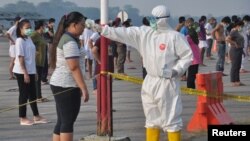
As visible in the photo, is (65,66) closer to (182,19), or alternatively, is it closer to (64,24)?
(64,24)

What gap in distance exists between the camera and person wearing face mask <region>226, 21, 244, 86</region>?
1623 centimetres

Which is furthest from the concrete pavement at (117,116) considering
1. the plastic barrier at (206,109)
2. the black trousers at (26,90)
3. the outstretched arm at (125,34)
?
the outstretched arm at (125,34)

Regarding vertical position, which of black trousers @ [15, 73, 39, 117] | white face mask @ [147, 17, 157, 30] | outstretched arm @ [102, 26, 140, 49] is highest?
white face mask @ [147, 17, 157, 30]

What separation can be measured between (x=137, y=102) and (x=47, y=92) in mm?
2850

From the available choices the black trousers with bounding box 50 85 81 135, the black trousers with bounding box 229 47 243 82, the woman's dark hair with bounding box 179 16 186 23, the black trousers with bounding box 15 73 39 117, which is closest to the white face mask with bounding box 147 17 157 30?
the black trousers with bounding box 50 85 81 135

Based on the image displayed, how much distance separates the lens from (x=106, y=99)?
8609mm

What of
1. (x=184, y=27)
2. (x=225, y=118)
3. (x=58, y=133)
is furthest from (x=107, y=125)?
(x=184, y=27)

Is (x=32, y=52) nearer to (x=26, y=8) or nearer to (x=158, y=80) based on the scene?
(x=158, y=80)

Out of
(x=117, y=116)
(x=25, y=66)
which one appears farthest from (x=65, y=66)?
(x=117, y=116)

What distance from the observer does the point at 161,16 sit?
25.0 ft

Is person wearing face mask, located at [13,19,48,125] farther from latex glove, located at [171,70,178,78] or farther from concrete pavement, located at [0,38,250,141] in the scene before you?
latex glove, located at [171,70,178,78]

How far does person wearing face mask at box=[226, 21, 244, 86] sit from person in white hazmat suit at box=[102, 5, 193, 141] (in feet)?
29.1

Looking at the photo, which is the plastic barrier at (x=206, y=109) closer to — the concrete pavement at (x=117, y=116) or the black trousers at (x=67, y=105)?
the concrete pavement at (x=117, y=116)

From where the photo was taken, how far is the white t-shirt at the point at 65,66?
24.2 ft
